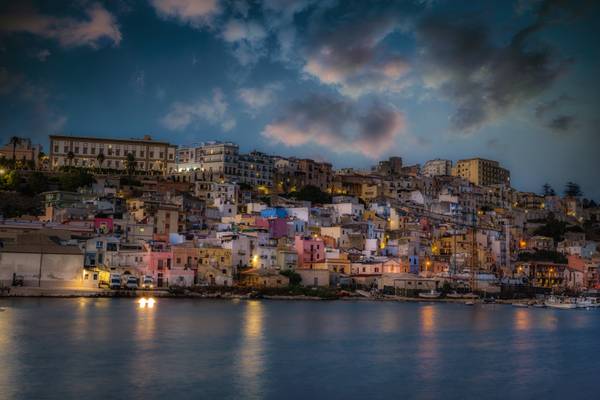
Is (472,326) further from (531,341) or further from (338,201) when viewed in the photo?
(338,201)

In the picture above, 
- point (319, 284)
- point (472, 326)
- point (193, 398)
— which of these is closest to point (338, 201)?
point (319, 284)

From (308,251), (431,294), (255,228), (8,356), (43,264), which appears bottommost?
(8,356)

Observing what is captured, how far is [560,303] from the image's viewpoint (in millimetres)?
58594

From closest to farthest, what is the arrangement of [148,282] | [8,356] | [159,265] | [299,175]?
[8,356], [148,282], [159,265], [299,175]

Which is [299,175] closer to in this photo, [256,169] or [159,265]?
[256,169]

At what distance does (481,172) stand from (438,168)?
6433 millimetres

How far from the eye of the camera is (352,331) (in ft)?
107

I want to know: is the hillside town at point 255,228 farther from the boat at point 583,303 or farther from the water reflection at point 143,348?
the water reflection at point 143,348

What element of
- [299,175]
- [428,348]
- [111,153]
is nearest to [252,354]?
[428,348]

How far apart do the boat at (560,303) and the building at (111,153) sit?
135 ft

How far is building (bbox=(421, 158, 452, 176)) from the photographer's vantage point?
110938 millimetres

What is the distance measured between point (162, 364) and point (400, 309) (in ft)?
83.3

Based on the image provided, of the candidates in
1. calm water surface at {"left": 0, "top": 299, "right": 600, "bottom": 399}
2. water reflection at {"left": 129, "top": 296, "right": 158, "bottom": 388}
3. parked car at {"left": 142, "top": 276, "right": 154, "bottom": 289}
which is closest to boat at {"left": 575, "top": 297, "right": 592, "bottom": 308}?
calm water surface at {"left": 0, "top": 299, "right": 600, "bottom": 399}

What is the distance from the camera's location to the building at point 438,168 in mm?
110938
